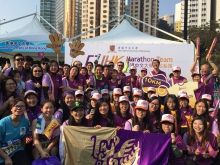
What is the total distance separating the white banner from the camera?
40.8ft

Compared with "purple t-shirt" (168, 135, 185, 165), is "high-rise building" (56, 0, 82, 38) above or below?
above

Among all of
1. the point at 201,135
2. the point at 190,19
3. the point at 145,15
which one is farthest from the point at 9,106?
the point at 145,15

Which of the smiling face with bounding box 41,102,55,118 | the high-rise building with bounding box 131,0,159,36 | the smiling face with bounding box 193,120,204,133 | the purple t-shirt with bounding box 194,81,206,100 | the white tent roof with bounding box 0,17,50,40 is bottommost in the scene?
the smiling face with bounding box 193,120,204,133

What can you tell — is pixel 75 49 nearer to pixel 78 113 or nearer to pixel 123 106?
pixel 123 106

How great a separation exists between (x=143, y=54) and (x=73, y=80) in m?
6.76

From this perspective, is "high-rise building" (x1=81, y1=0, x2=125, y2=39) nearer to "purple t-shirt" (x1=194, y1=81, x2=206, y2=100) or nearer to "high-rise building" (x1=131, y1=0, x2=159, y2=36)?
"high-rise building" (x1=131, y1=0, x2=159, y2=36)

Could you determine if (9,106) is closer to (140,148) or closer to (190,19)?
(140,148)

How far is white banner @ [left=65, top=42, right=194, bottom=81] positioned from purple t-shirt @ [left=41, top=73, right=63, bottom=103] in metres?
6.44

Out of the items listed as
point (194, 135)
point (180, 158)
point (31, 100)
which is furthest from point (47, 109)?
point (194, 135)

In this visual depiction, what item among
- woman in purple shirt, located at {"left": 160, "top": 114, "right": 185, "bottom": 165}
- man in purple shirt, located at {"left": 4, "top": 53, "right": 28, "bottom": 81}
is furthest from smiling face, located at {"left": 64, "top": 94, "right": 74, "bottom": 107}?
woman in purple shirt, located at {"left": 160, "top": 114, "right": 185, "bottom": 165}

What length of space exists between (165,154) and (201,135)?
639 millimetres

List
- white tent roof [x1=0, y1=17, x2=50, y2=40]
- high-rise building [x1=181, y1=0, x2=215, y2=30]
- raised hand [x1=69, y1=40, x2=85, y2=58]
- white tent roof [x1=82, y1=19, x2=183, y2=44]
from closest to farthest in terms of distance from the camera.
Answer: raised hand [x1=69, y1=40, x2=85, y2=58], white tent roof [x1=82, y1=19, x2=183, y2=44], white tent roof [x1=0, y1=17, x2=50, y2=40], high-rise building [x1=181, y1=0, x2=215, y2=30]

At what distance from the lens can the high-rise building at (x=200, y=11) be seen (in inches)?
3529

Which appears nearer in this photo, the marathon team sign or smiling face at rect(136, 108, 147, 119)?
smiling face at rect(136, 108, 147, 119)
